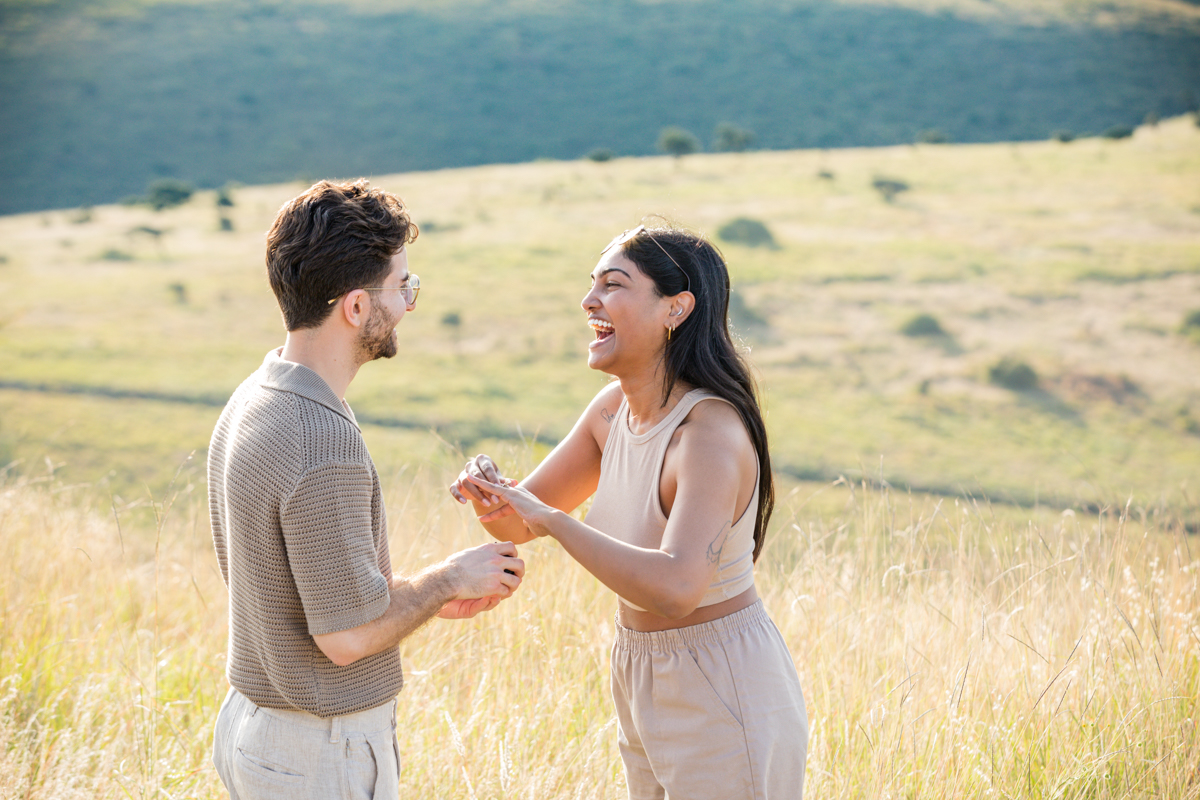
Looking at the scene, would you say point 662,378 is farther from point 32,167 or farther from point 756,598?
point 32,167

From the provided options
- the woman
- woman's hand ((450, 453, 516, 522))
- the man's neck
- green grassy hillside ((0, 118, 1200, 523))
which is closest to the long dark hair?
the woman

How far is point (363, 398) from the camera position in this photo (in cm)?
2897

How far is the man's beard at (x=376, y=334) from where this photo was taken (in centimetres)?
237

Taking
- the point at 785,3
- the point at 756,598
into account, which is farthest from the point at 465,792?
the point at 785,3

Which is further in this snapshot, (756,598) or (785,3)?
(785,3)

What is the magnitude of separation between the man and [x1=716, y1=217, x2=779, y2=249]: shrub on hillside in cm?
4427

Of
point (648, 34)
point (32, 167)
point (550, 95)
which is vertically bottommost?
point (32, 167)

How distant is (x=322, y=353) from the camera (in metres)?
2.31

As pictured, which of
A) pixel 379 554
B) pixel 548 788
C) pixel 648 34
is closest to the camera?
pixel 379 554

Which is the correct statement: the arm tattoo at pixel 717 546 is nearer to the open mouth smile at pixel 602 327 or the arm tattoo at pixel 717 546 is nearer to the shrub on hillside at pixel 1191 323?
the open mouth smile at pixel 602 327

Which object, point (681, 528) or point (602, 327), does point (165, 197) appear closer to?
point (602, 327)

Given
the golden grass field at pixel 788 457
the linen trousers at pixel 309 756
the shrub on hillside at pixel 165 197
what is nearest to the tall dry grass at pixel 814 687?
the golden grass field at pixel 788 457

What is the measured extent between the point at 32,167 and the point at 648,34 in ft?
232

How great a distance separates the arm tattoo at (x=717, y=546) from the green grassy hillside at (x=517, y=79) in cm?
9142
